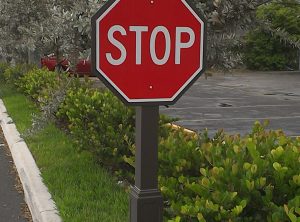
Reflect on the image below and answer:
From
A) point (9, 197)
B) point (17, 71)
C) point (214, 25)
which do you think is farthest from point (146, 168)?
point (17, 71)

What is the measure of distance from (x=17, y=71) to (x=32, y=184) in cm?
1013

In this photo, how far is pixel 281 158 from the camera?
3082 mm

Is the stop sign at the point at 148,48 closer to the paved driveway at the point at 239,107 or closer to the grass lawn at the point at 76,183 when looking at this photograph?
the grass lawn at the point at 76,183

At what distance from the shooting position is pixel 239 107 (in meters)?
14.6

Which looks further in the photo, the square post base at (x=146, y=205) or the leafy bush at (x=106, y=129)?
the leafy bush at (x=106, y=129)

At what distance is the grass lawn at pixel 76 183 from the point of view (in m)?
4.54

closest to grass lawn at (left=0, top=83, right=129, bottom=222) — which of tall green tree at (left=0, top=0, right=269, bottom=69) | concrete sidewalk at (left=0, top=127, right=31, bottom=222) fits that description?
concrete sidewalk at (left=0, top=127, right=31, bottom=222)

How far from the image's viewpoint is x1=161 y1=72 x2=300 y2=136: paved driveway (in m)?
11.4

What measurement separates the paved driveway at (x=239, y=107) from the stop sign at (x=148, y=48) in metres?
5.43

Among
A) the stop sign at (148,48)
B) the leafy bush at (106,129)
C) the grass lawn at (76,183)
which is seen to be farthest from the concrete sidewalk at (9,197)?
the stop sign at (148,48)

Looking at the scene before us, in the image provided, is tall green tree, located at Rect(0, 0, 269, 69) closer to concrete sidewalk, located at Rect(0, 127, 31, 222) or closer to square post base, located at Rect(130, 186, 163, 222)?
square post base, located at Rect(130, 186, 163, 222)

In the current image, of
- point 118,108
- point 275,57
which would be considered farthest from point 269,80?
point 118,108

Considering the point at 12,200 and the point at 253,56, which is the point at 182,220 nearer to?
the point at 12,200

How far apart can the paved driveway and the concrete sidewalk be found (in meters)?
3.73
